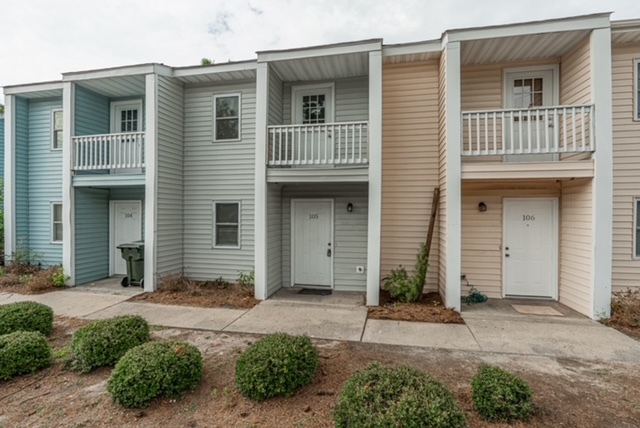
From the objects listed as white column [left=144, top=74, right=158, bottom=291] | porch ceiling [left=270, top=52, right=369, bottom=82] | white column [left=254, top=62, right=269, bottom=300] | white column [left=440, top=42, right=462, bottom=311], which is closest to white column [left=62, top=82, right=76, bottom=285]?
white column [left=144, top=74, right=158, bottom=291]

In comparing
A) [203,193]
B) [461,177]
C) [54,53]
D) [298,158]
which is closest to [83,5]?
[54,53]

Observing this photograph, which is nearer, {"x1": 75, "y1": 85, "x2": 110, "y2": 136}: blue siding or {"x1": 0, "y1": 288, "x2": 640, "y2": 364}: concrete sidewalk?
{"x1": 0, "y1": 288, "x2": 640, "y2": 364}: concrete sidewalk

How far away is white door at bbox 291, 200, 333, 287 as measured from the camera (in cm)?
746

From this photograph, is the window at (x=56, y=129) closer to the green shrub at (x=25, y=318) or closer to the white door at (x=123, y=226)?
the white door at (x=123, y=226)

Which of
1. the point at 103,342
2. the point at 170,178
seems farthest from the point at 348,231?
the point at 103,342

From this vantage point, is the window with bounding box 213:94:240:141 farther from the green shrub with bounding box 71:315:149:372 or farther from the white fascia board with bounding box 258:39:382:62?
the green shrub with bounding box 71:315:149:372

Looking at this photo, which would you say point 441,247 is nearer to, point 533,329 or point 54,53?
point 533,329

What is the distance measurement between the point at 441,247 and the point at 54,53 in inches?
607

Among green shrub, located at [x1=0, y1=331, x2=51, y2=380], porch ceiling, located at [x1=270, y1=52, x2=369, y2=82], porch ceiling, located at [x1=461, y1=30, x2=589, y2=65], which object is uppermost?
porch ceiling, located at [x1=461, y1=30, x2=589, y2=65]

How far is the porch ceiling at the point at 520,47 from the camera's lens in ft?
18.5

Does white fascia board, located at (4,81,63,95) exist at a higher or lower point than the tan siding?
higher

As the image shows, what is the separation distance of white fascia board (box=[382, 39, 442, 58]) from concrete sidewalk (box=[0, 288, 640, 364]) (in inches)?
225

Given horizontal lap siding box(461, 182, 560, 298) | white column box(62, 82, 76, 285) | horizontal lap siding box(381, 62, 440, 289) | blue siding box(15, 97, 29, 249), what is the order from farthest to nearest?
blue siding box(15, 97, 29, 249) → white column box(62, 82, 76, 285) → horizontal lap siding box(381, 62, 440, 289) → horizontal lap siding box(461, 182, 560, 298)

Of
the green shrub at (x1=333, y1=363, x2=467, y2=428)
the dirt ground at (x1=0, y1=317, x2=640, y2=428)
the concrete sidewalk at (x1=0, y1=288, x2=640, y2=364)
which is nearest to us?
the green shrub at (x1=333, y1=363, x2=467, y2=428)
